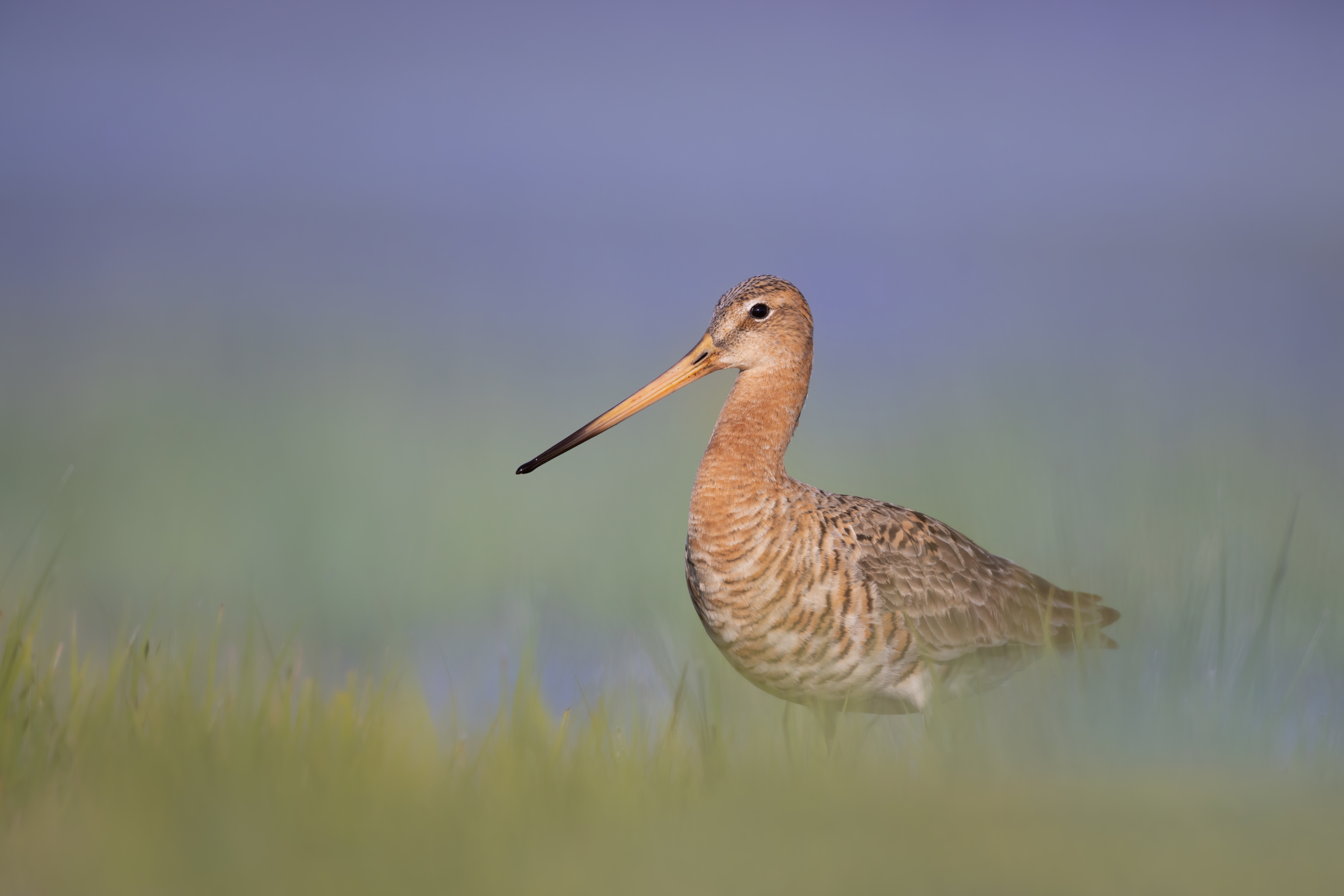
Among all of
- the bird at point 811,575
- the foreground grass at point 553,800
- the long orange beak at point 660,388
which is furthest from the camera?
the long orange beak at point 660,388

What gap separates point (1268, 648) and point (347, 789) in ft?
11.5

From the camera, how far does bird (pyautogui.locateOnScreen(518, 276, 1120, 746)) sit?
16.0 feet

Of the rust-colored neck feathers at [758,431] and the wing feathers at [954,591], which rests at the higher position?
the rust-colored neck feathers at [758,431]

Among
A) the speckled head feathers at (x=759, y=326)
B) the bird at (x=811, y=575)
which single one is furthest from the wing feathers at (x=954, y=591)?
the speckled head feathers at (x=759, y=326)

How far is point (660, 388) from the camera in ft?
18.2

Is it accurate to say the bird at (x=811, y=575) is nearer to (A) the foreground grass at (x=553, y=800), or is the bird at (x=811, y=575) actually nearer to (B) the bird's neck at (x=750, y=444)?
(B) the bird's neck at (x=750, y=444)

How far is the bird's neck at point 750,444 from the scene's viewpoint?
5137 millimetres

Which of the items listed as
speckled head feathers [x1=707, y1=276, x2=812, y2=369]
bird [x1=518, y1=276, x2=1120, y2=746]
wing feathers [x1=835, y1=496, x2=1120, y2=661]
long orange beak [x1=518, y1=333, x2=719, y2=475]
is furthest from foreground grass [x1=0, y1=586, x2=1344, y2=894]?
speckled head feathers [x1=707, y1=276, x2=812, y2=369]

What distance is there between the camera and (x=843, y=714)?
14.8ft

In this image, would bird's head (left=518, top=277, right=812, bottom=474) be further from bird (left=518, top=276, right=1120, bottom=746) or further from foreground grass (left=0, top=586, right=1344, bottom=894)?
foreground grass (left=0, top=586, right=1344, bottom=894)

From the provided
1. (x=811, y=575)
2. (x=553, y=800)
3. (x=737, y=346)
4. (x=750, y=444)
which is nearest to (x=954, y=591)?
(x=811, y=575)

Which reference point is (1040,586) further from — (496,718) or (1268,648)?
(496,718)

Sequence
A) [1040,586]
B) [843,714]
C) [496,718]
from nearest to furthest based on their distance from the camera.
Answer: [496,718], [843,714], [1040,586]

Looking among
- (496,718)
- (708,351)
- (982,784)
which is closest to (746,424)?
(708,351)
